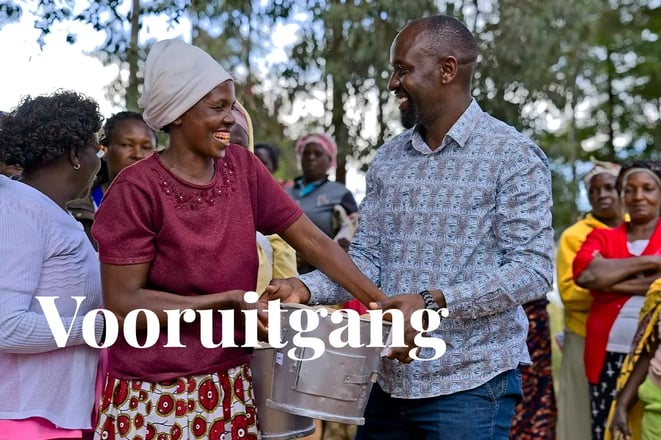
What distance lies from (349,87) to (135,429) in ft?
23.9

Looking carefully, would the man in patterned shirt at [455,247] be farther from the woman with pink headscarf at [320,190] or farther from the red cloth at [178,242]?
the woman with pink headscarf at [320,190]

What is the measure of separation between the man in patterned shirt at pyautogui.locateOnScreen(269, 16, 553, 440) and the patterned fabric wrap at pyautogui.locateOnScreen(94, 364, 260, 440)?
449 millimetres

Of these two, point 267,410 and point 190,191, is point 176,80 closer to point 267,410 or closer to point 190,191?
point 190,191

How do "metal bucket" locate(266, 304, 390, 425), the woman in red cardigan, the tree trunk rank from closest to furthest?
1. "metal bucket" locate(266, 304, 390, 425)
2. the tree trunk
3. the woman in red cardigan

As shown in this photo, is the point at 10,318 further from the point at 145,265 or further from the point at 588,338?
the point at 588,338

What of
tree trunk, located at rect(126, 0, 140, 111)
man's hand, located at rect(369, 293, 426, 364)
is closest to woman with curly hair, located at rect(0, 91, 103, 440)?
man's hand, located at rect(369, 293, 426, 364)

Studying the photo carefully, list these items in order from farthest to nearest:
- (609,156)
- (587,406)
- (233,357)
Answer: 1. (609,156)
2. (587,406)
3. (233,357)

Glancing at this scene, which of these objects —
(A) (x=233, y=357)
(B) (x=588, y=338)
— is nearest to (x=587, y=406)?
(B) (x=588, y=338)

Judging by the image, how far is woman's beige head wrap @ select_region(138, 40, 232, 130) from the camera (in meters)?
2.94

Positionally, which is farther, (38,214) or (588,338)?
(588,338)

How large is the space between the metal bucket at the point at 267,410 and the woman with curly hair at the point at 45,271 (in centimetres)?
54

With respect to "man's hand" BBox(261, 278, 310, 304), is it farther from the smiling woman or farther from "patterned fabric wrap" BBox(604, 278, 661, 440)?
"patterned fabric wrap" BBox(604, 278, 661, 440)

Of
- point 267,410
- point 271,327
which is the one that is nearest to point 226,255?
point 271,327

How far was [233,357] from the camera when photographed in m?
3.01
